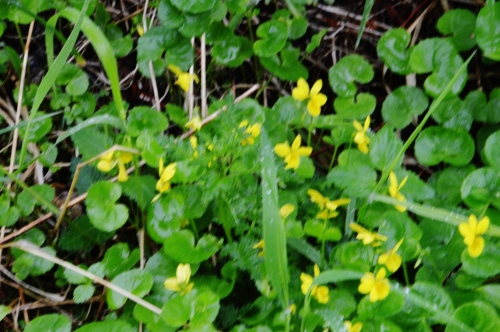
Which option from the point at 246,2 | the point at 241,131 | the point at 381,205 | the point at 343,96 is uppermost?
the point at 246,2

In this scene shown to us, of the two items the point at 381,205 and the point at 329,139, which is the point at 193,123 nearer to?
the point at 329,139

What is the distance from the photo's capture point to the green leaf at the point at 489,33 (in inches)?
47.8

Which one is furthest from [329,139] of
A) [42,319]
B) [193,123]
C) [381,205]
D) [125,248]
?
[42,319]

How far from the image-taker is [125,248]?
1.12 m

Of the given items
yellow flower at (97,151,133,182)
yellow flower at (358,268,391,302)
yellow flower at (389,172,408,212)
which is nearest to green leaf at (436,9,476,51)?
yellow flower at (389,172,408,212)

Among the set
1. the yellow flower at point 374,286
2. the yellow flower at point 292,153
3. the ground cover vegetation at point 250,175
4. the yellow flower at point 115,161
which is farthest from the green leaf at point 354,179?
the yellow flower at point 115,161

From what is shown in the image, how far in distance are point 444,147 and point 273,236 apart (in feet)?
1.97

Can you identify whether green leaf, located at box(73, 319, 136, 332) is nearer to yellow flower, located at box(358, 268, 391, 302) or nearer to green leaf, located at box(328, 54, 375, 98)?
yellow flower, located at box(358, 268, 391, 302)

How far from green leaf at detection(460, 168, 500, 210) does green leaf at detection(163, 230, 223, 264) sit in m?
0.57

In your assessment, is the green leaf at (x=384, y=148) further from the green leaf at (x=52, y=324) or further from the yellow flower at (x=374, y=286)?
the green leaf at (x=52, y=324)

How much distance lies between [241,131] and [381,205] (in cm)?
37

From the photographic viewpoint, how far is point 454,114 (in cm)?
128

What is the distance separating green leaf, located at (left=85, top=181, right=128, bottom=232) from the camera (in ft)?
3.46

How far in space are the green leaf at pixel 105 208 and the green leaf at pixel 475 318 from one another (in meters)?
0.71
